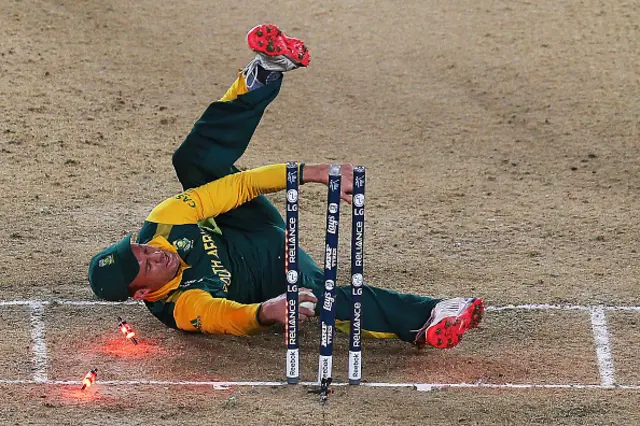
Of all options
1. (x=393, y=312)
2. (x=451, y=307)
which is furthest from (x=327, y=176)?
(x=451, y=307)

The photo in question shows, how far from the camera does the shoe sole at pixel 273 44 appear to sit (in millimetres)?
7414

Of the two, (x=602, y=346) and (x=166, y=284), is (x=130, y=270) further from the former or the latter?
(x=602, y=346)

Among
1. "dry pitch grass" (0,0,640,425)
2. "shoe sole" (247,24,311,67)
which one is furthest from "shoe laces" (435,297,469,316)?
"shoe sole" (247,24,311,67)

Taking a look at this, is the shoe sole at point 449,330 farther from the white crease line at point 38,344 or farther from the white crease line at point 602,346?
the white crease line at point 38,344

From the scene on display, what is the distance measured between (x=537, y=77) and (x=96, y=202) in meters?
5.21

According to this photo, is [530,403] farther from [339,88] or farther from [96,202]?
[339,88]

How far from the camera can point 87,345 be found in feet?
25.3

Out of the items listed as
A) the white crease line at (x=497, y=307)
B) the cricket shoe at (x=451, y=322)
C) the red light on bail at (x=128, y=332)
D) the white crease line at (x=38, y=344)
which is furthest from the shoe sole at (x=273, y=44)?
the white crease line at (x=38, y=344)

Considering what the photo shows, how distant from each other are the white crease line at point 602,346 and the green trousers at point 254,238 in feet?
3.40

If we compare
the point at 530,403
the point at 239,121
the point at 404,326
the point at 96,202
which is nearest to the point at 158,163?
the point at 96,202

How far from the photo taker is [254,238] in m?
8.02

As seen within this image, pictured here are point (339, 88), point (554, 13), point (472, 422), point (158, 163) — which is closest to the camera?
point (472, 422)

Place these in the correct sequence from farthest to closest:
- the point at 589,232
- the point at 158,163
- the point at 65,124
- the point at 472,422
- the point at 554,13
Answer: the point at 554,13 < the point at 65,124 < the point at 158,163 < the point at 589,232 < the point at 472,422

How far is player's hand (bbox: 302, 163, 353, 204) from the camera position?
23.3 feet
